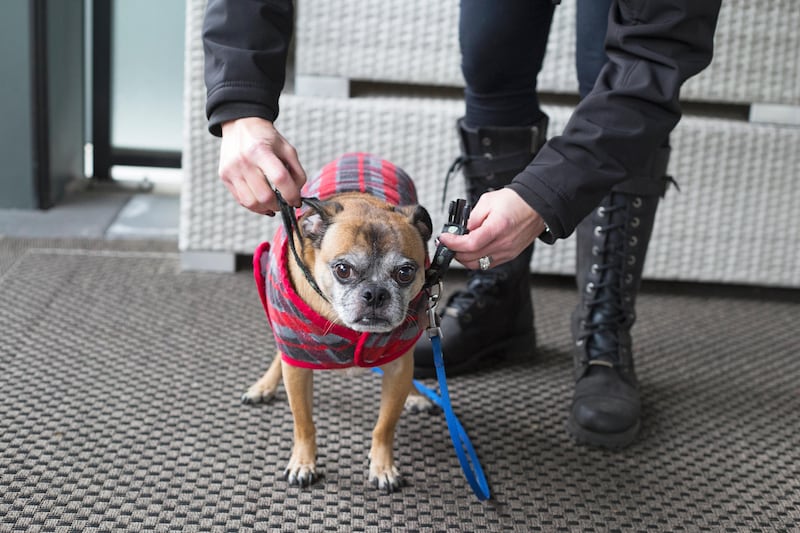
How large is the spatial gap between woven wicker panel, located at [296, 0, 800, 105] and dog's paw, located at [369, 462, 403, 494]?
2.87ft

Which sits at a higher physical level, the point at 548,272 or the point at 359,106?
the point at 359,106

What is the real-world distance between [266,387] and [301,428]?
0.67 feet

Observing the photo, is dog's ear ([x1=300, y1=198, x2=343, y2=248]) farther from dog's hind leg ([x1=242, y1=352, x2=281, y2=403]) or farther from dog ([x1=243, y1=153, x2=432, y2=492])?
dog's hind leg ([x1=242, y1=352, x2=281, y2=403])

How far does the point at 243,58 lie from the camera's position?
0.90 m

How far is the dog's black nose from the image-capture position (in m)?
0.93

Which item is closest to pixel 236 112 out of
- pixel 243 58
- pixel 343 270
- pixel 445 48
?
pixel 243 58

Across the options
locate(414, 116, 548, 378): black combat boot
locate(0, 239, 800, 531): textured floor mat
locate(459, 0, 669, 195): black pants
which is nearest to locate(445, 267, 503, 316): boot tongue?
locate(414, 116, 548, 378): black combat boot

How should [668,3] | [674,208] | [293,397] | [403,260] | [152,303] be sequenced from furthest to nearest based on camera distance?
[674,208]
[152,303]
[293,397]
[403,260]
[668,3]

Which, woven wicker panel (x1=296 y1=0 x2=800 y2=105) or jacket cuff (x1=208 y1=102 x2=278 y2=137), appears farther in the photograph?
woven wicker panel (x1=296 y1=0 x2=800 y2=105)

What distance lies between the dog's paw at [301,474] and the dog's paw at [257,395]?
199 millimetres

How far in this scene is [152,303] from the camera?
163 centimetres

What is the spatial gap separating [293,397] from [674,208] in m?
1.01

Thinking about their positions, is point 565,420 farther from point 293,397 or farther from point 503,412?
point 293,397

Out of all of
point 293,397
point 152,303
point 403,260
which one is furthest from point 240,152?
point 152,303
